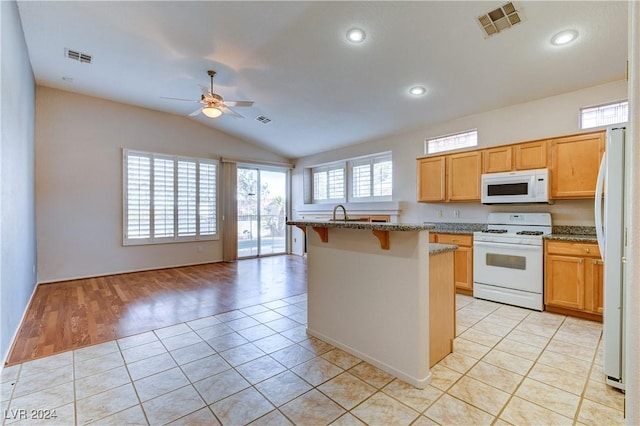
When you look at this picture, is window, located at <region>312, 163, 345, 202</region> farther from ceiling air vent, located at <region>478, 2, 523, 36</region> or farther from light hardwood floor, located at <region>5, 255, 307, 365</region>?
ceiling air vent, located at <region>478, 2, 523, 36</region>

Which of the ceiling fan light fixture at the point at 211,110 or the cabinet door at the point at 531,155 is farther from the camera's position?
the ceiling fan light fixture at the point at 211,110

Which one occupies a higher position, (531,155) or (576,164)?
(531,155)

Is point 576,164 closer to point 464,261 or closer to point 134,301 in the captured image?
point 464,261

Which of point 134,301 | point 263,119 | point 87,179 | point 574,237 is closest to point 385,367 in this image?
point 574,237

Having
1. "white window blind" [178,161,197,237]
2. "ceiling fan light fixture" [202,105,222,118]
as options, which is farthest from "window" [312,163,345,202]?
"ceiling fan light fixture" [202,105,222,118]

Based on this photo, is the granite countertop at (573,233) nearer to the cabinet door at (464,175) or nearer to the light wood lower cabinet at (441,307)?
the cabinet door at (464,175)

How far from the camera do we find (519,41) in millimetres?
2988

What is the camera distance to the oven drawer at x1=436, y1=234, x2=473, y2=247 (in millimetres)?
4210

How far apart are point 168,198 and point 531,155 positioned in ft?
21.0

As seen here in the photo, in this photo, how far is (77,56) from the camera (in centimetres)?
396

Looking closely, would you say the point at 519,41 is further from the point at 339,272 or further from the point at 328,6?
the point at 339,272

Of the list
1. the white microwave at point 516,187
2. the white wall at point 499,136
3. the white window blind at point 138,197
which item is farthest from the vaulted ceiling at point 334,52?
the white window blind at point 138,197

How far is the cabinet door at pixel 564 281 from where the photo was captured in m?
3.30

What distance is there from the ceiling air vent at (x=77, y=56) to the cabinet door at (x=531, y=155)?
5.91 m
